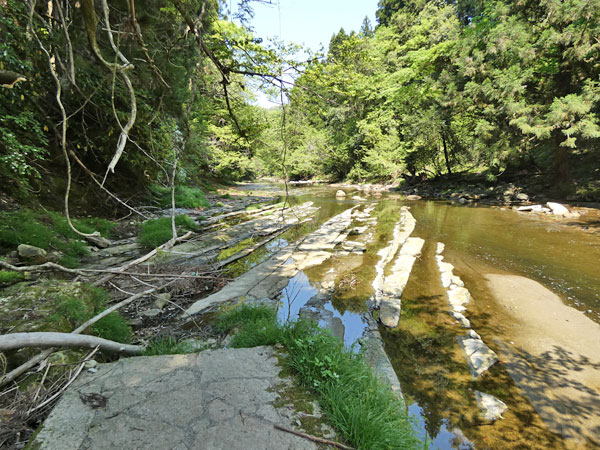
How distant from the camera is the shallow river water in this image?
109 inches

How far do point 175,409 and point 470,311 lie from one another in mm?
5079

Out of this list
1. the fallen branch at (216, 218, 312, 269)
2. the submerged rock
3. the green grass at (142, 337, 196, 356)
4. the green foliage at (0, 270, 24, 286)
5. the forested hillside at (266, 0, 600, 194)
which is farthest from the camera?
the forested hillside at (266, 0, 600, 194)

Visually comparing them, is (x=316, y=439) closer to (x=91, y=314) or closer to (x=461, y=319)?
(x=91, y=314)

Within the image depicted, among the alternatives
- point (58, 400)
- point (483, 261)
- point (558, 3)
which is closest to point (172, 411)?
point (58, 400)

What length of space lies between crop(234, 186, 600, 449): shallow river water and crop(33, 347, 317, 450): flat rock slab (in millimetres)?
1397

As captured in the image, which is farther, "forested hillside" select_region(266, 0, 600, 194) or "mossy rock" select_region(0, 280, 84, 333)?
"forested hillside" select_region(266, 0, 600, 194)

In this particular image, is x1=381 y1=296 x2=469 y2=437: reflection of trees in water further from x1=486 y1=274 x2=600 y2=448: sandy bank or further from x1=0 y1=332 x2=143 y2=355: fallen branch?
x1=0 y1=332 x2=143 y2=355: fallen branch

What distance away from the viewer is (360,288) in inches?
223

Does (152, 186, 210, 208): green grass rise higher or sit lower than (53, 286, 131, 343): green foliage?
higher

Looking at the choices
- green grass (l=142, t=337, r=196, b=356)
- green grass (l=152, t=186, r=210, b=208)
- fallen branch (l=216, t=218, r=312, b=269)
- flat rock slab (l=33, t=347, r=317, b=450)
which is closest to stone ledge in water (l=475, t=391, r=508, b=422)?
flat rock slab (l=33, t=347, r=317, b=450)

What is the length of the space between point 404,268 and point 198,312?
497 centimetres

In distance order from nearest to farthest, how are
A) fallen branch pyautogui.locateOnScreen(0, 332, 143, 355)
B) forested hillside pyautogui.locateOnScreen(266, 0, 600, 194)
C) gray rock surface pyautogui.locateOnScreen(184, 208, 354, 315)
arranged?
fallen branch pyautogui.locateOnScreen(0, 332, 143, 355)
gray rock surface pyautogui.locateOnScreen(184, 208, 354, 315)
forested hillside pyautogui.locateOnScreen(266, 0, 600, 194)

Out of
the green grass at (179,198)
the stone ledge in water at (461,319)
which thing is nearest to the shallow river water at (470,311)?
the stone ledge in water at (461,319)

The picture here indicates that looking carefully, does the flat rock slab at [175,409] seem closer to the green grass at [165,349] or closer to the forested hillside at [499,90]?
the green grass at [165,349]
